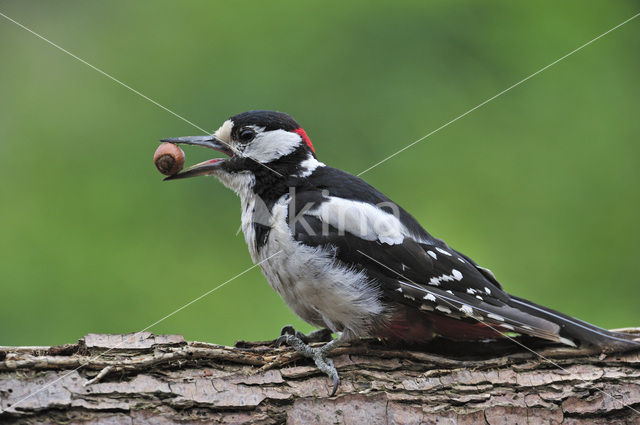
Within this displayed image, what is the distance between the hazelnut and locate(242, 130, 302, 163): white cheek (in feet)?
0.94

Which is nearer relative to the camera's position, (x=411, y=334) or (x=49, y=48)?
(x=411, y=334)

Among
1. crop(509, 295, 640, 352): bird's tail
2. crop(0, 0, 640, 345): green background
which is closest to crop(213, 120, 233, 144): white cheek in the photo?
crop(0, 0, 640, 345): green background

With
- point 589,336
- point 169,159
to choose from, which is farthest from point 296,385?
point 169,159

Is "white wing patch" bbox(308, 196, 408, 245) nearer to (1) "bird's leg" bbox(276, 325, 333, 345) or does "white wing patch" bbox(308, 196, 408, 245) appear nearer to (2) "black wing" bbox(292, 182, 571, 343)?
(2) "black wing" bbox(292, 182, 571, 343)

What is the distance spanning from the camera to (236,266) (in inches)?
139

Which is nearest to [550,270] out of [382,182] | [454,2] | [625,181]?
[625,181]

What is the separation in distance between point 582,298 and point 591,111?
1.19 m

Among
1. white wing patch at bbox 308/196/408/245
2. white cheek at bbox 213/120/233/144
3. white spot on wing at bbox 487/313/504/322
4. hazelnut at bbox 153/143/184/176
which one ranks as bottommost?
white spot on wing at bbox 487/313/504/322

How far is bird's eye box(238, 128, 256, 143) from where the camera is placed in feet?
10.1

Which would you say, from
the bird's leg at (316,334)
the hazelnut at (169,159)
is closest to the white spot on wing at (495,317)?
the bird's leg at (316,334)

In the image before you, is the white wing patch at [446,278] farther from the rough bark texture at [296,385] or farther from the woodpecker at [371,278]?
the rough bark texture at [296,385]

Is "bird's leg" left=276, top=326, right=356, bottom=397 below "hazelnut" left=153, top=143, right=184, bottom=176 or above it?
below

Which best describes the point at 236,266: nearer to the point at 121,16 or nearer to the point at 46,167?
the point at 46,167

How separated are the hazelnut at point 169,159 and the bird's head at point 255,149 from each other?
3 centimetres
